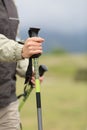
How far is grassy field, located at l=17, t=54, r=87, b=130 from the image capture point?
41.2 feet

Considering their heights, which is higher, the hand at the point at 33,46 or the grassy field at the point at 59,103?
the hand at the point at 33,46

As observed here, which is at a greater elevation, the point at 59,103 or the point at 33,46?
the point at 33,46

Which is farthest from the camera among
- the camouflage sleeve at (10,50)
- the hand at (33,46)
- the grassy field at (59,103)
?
the grassy field at (59,103)

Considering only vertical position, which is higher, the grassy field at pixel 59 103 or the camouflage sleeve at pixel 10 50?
the camouflage sleeve at pixel 10 50

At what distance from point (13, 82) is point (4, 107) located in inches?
7.7

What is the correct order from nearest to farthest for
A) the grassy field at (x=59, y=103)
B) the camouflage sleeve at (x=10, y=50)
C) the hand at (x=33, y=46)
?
the hand at (x=33, y=46) → the camouflage sleeve at (x=10, y=50) → the grassy field at (x=59, y=103)

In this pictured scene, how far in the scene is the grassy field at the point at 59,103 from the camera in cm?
1255

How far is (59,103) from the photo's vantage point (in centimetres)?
1795

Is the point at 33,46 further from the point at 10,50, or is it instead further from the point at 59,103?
the point at 59,103

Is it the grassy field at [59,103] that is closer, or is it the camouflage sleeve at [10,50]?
the camouflage sleeve at [10,50]

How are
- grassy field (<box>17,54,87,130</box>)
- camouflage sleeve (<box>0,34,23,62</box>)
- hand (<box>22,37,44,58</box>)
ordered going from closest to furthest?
hand (<box>22,37,44,58</box>) → camouflage sleeve (<box>0,34,23,62</box>) → grassy field (<box>17,54,87,130</box>)

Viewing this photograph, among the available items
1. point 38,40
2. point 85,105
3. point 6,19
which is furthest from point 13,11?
point 85,105

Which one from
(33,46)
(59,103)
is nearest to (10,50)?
(33,46)

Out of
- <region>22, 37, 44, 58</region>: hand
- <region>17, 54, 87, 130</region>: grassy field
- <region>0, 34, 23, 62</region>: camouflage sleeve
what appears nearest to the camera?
<region>22, 37, 44, 58</region>: hand
